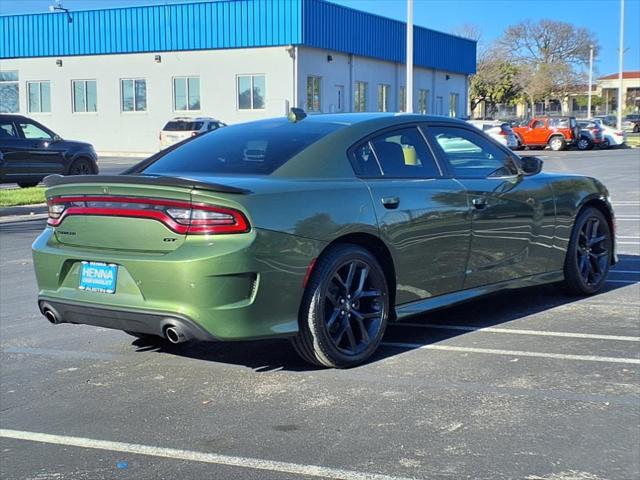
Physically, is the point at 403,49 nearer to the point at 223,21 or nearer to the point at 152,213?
the point at 223,21

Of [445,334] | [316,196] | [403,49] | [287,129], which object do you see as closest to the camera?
[316,196]

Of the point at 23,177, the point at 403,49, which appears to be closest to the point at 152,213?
the point at 23,177

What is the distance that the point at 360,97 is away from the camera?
41.5 m

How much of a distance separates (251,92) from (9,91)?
14.3 metres

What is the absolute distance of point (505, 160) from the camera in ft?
21.7

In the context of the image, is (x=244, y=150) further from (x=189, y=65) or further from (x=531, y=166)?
(x=189, y=65)

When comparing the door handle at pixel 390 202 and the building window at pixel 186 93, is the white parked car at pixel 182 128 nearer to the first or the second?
the building window at pixel 186 93

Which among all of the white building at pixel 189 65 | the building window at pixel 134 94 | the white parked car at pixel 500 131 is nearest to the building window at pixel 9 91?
the white building at pixel 189 65

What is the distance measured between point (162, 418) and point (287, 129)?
2236 millimetres

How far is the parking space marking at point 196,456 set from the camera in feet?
11.8

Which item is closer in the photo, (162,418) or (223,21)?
(162,418)

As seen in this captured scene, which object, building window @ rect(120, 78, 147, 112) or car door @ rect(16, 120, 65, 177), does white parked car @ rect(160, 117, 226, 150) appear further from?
car door @ rect(16, 120, 65, 177)

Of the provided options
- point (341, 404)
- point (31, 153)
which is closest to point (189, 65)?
point (31, 153)

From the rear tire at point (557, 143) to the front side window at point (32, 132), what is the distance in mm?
30063
